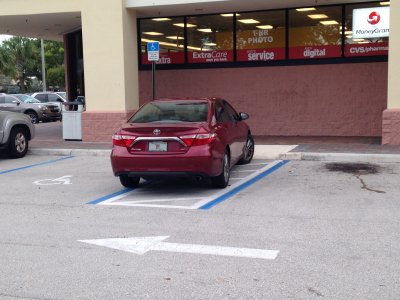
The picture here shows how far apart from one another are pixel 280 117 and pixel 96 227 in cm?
1125

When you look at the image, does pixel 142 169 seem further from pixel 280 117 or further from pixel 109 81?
pixel 280 117

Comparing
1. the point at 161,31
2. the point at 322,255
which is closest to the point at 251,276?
the point at 322,255

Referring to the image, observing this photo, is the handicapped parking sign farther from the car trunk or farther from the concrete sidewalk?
the car trunk

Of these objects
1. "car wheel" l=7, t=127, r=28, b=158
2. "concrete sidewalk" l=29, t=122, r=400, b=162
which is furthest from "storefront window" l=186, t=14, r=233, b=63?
"car wheel" l=7, t=127, r=28, b=158

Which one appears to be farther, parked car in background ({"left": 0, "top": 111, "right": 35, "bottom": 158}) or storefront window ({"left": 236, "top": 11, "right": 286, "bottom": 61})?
storefront window ({"left": 236, "top": 11, "right": 286, "bottom": 61})

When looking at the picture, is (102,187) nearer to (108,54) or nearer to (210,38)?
(108,54)

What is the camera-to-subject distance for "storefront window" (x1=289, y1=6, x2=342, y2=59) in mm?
15898

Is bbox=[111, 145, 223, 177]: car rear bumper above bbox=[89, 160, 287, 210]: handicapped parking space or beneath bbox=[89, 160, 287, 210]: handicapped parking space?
above

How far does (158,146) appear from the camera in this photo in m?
8.32

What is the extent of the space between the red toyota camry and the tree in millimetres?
49727

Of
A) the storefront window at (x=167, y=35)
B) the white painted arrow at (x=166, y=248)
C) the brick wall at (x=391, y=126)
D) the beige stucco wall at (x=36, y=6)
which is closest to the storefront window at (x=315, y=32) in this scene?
the brick wall at (x=391, y=126)

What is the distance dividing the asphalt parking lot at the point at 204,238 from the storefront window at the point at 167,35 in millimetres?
8652

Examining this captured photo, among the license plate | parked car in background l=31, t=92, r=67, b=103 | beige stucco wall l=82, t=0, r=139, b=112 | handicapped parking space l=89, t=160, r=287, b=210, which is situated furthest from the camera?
parked car in background l=31, t=92, r=67, b=103

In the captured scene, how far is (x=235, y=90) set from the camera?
17453 millimetres
